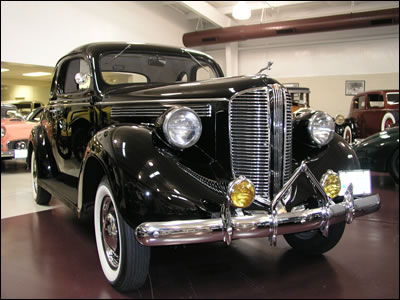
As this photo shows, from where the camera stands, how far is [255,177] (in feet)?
7.12

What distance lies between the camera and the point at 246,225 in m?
1.81

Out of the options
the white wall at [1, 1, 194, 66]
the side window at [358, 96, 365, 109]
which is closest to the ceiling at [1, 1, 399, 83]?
the white wall at [1, 1, 194, 66]

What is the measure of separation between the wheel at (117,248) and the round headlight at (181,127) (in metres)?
0.47

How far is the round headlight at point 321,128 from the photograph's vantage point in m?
2.49

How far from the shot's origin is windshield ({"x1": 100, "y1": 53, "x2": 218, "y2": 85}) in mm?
3115

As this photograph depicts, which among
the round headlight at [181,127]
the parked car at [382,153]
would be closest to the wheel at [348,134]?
the parked car at [382,153]

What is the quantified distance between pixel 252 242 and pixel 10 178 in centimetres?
451

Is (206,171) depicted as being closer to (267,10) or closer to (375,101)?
(375,101)

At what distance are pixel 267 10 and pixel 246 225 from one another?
10.1 metres

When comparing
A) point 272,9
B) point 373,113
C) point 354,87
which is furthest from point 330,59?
point 373,113

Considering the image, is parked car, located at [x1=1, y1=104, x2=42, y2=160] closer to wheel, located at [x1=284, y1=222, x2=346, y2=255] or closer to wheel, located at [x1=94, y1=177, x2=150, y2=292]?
wheel, located at [x1=94, y1=177, x2=150, y2=292]

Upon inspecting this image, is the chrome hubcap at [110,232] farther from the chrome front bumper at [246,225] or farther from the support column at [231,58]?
the support column at [231,58]

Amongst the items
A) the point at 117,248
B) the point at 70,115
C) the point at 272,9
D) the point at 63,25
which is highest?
the point at 272,9

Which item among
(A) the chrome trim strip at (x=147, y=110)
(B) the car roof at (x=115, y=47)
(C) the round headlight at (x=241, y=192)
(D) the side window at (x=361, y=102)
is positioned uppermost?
(B) the car roof at (x=115, y=47)
